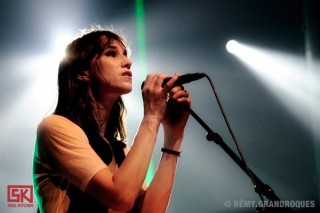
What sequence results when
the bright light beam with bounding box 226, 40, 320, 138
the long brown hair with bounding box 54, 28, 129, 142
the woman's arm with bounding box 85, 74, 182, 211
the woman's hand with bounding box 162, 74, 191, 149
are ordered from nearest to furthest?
the woman's arm with bounding box 85, 74, 182, 211, the long brown hair with bounding box 54, 28, 129, 142, the woman's hand with bounding box 162, 74, 191, 149, the bright light beam with bounding box 226, 40, 320, 138

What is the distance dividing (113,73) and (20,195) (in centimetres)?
292

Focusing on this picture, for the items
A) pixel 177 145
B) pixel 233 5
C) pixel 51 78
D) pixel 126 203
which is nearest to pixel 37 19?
pixel 51 78

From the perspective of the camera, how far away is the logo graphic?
3889mm

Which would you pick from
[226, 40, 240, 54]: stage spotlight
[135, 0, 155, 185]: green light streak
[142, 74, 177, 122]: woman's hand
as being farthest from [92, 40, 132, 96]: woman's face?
[226, 40, 240, 54]: stage spotlight

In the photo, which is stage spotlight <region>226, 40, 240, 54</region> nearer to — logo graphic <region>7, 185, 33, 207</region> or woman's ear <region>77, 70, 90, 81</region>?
logo graphic <region>7, 185, 33, 207</region>

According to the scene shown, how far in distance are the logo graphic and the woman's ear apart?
2.54 meters

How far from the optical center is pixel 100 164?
1.37 metres

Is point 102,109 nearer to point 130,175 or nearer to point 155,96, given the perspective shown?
point 155,96

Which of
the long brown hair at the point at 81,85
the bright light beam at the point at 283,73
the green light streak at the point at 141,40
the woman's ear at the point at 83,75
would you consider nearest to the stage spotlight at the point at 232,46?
the bright light beam at the point at 283,73

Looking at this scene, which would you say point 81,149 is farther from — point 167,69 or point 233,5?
point 233,5

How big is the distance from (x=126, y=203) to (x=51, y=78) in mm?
3625

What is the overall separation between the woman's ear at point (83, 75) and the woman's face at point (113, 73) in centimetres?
5

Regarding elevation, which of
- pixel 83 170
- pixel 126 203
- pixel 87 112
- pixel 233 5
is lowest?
pixel 126 203

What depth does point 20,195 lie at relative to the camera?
4.04 meters
